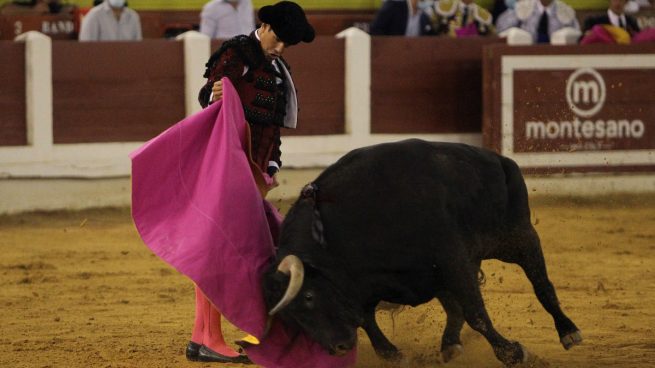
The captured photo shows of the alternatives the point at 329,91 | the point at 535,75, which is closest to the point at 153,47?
the point at 329,91

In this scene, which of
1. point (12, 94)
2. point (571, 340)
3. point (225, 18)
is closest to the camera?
point (571, 340)

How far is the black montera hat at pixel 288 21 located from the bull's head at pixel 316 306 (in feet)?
2.30

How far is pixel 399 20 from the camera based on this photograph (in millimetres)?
9547

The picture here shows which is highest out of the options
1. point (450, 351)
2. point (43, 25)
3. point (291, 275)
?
point (43, 25)

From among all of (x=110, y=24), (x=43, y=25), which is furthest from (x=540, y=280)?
(x=43, y=25)

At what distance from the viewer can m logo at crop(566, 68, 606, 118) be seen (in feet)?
29.7

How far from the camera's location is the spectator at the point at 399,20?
9.52 metres

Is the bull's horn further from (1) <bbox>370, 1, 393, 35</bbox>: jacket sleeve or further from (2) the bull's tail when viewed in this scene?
(1) <bbox>370, 1, 393, 35</bbox>: jacket sleeve

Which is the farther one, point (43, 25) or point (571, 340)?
point (43, 25)

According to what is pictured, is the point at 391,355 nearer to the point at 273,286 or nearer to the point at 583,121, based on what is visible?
the point at 273,286

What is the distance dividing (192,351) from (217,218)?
672mm

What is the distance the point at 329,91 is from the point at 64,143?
176 centimetres

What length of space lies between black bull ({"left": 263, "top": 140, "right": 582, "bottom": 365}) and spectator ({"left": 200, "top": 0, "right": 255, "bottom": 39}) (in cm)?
490

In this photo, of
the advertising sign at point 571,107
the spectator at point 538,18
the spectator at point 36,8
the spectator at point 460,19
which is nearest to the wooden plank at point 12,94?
the spectator at point 36,8
